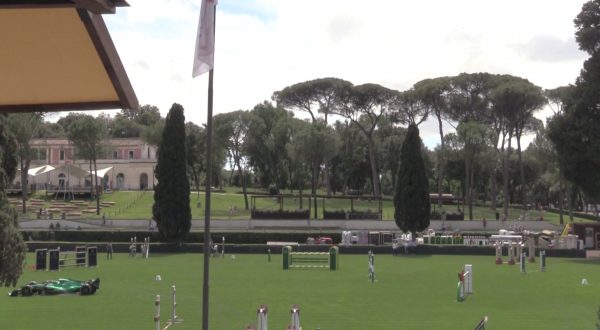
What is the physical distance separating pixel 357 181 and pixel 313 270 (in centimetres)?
6648

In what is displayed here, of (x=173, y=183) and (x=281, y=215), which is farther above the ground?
(x=173, y=183)

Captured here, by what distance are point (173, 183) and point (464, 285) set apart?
2667 centimetres

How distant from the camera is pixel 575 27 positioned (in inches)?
1783

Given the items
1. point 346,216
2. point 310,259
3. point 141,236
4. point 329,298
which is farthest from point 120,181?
point 329,298

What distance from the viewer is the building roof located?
4.07 metres

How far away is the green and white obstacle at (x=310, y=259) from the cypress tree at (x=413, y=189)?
956cm

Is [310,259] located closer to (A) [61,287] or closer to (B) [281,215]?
(A) [61,287]

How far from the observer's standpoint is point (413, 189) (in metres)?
46.1

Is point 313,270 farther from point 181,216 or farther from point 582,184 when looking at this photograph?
point 582,184

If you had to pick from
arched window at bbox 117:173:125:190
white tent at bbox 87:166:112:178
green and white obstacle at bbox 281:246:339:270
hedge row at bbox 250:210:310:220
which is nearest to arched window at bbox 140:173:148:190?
arched window at bbox 117:173:125:190

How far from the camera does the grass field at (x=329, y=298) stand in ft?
59.1

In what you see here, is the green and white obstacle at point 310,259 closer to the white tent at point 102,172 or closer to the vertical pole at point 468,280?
the vertical pole at point 468,280

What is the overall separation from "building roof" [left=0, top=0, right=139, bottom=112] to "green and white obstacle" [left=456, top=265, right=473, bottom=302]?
18.2 meters

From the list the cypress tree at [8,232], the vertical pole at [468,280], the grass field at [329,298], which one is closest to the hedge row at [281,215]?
the grass field at [329,298]
